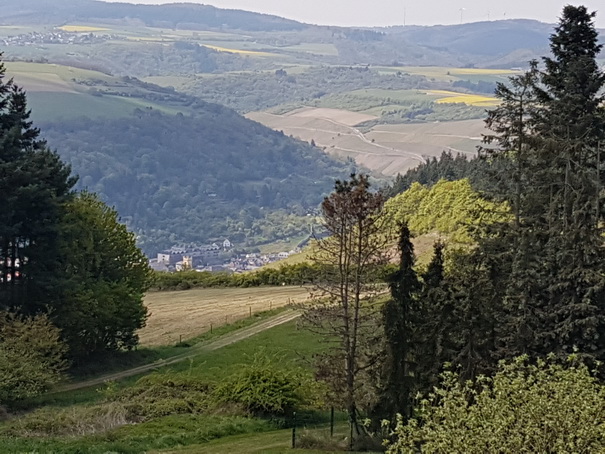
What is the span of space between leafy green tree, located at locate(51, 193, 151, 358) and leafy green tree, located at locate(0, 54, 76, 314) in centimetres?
74

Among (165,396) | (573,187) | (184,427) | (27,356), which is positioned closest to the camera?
(184,427)

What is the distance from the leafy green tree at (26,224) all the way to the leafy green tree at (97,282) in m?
0.74

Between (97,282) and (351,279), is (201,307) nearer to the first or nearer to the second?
(97,282)

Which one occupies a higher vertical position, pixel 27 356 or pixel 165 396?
pixel 27 356

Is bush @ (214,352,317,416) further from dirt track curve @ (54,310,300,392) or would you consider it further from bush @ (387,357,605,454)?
bush @ (387,357,605,454)

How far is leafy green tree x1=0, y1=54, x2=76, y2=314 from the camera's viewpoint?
33.8 meters

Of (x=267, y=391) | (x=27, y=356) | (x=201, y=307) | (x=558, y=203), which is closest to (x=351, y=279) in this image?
(x=267, y=391)

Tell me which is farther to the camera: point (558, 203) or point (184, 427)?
point (558, 203)

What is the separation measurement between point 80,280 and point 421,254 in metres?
26.6

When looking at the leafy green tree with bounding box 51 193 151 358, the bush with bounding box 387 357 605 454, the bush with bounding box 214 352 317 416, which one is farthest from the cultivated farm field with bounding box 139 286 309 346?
the bush with bounding box 387 357 605 454

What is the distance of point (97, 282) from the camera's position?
36.7 meters

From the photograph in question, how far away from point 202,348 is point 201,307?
39.7ft

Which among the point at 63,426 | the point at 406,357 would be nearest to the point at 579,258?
the point at 406,357

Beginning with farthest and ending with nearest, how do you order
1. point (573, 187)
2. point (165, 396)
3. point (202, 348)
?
point (202, 348)
point (165, 396)
point (573, 187)
